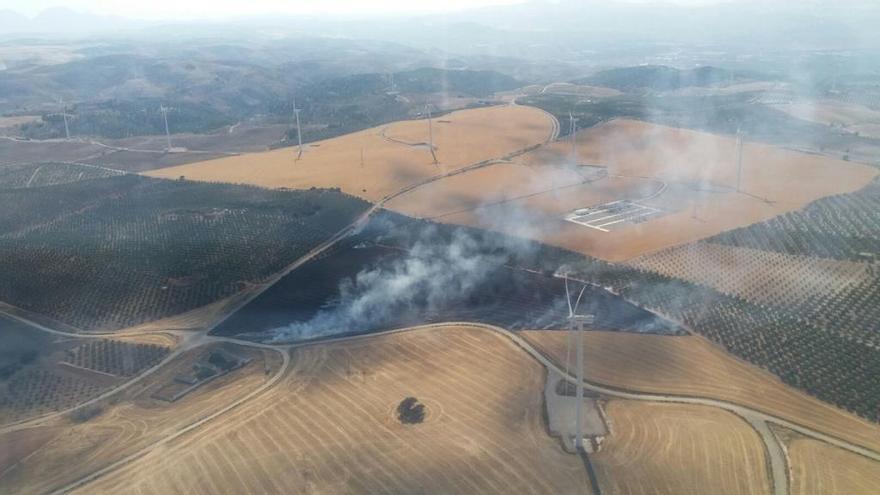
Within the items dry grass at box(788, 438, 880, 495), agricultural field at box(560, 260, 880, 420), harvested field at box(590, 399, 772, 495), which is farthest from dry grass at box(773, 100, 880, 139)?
harvested field at box(590, 399, 772, 495)

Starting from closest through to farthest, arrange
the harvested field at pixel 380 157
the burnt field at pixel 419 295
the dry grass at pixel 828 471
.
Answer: the dry grass at pixel 828 471 < the burnt field at pixel 419 295 < the harvested field at pixel 380 157

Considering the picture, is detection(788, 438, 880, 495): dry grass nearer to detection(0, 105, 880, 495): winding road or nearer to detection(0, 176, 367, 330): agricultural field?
detection(0, 105, 880, 495): winding road

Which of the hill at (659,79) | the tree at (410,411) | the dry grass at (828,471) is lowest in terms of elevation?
the dry grass at (828,471)

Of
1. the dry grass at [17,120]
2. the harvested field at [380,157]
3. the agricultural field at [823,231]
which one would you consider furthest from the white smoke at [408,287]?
the dry grass at [17,120]

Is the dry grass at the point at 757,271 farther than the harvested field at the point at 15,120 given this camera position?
No

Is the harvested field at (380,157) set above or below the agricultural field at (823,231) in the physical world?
above

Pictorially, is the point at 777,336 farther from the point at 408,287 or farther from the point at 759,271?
the point at 408,287

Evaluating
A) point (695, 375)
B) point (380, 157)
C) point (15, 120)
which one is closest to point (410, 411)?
point (695, 375)

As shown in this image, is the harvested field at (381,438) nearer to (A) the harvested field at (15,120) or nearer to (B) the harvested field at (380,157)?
(B) the harvested field at (380,157)
